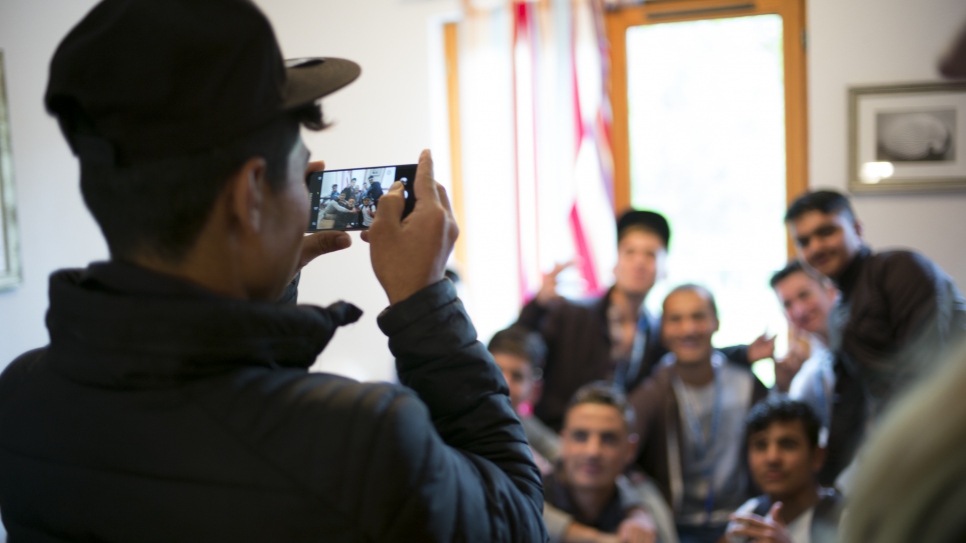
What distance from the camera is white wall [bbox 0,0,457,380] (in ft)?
7.61

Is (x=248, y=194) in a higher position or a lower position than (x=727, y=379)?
higher

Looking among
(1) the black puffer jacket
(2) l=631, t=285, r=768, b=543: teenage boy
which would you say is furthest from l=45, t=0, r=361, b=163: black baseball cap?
(2) l=631, t=285, r=768, b=543: teenage boy

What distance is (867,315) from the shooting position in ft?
7.00

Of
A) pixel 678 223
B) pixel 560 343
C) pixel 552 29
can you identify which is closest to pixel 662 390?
pixel 560 343

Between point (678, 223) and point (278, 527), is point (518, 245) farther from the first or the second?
point (278, 527)

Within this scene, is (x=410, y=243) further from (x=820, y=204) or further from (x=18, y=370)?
(x=820, y=204)

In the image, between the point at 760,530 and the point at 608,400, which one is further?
the point at 608,400

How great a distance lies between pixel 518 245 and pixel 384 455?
2.76 metres

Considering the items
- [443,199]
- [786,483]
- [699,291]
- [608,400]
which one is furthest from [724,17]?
[443,199]

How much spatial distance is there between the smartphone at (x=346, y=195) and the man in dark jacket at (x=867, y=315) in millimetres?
1787

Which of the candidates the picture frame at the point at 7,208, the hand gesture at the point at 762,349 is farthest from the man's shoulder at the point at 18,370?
the hand gesture at the point at 762,349

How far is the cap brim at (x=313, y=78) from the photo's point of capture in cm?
58

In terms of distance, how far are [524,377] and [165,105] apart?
197 centimetres

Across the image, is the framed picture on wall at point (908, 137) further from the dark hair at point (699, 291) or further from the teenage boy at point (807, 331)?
the dark hair at point (699, 291)
